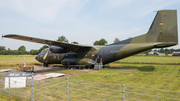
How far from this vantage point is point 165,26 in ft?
41.2

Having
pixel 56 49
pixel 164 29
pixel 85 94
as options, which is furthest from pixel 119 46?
pixel 85 94

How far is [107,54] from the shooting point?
53.2 feet

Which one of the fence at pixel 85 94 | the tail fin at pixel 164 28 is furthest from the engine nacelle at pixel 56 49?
the tail fin at pixel 164 28

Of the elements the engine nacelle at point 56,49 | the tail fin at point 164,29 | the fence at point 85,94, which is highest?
the tail fin at point 164,29

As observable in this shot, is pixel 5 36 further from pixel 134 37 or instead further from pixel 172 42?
pixel 172 42

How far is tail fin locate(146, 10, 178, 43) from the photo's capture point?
40.0 feet

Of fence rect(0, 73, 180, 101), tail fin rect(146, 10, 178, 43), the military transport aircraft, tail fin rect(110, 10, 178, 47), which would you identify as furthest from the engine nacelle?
tail fin rect(146, 10, 178, 43)

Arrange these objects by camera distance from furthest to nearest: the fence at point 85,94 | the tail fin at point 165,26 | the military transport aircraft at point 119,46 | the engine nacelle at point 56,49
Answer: the engine nacelle at point 56,49
the military transport aircraft at point 119,46
the tail fin at point 165,26
the fence at point 85,94

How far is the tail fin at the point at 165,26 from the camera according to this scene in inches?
480

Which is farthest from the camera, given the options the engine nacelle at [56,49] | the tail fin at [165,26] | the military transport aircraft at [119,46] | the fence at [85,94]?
the engine nacelle at [56,49]

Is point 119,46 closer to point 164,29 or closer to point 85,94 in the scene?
point 164,29

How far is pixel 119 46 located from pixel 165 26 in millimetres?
5479

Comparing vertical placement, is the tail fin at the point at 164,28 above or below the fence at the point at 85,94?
above

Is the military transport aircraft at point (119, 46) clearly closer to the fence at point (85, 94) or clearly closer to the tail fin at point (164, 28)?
the tail fin at point (164, 28)
